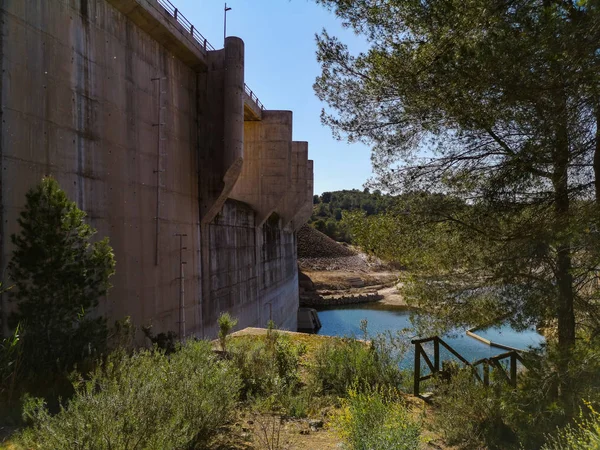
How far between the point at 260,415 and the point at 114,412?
7.76 feet

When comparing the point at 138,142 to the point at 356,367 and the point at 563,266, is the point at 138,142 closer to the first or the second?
the point at 356,367

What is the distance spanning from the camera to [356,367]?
690cm

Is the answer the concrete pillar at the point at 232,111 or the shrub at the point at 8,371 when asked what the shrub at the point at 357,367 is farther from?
the concrete pillar at the point at 232,111

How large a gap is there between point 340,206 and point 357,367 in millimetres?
102607

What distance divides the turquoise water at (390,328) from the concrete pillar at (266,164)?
7.61 m

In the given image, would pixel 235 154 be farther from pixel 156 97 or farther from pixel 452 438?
pixel 452 438

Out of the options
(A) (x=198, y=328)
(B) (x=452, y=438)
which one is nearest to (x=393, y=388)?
(B) (x=452, y=438)

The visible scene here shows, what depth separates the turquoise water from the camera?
22219mm

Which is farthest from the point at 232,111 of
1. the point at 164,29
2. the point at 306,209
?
the point at 306,209

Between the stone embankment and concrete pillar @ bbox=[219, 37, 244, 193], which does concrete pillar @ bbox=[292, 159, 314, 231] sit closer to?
the stone embankment

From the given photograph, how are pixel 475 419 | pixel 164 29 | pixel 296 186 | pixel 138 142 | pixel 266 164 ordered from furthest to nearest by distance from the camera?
pixel 296 186 < pixel 266 164 < pixel 164 29 < pixel 138 142 < pixel 475 419

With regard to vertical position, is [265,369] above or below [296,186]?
below

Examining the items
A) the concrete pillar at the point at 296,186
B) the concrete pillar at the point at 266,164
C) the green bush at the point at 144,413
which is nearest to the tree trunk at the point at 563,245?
the green bush at the point at 144,413

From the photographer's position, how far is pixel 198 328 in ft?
46.4
